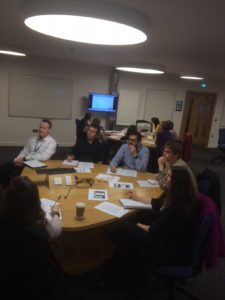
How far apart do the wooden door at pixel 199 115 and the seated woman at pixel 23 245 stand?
27.0 ft

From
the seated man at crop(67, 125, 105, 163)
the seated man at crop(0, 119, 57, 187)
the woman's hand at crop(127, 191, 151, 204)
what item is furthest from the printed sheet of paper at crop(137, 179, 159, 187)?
the seated man at crop(0, 119, 57, 187)

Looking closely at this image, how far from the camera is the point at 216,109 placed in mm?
9234

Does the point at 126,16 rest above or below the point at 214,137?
above

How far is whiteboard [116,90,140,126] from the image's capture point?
7.99 metres

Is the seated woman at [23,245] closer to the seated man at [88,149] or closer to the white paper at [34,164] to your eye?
the white paper at [34,164]

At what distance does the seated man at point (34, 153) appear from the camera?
11.0 feet

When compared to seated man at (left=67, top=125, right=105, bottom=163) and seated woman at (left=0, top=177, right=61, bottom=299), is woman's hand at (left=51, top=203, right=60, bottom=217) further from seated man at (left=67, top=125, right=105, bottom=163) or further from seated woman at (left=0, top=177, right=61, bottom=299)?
seated man at (left=67, top=125, right=105, bottom=163)

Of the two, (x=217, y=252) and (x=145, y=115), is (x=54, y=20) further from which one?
(x=145, y=115)

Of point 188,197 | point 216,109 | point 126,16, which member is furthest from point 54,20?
point 216,109

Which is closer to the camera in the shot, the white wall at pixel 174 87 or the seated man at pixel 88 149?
the seated man at pixel 88 149

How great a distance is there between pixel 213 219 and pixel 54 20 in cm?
189

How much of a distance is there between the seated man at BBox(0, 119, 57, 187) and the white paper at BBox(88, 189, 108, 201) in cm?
127

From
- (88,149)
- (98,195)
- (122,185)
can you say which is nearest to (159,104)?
(88,149)

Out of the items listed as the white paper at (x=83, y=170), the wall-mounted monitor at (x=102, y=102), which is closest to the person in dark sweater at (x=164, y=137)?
the white paper at (x=83, y=170)
